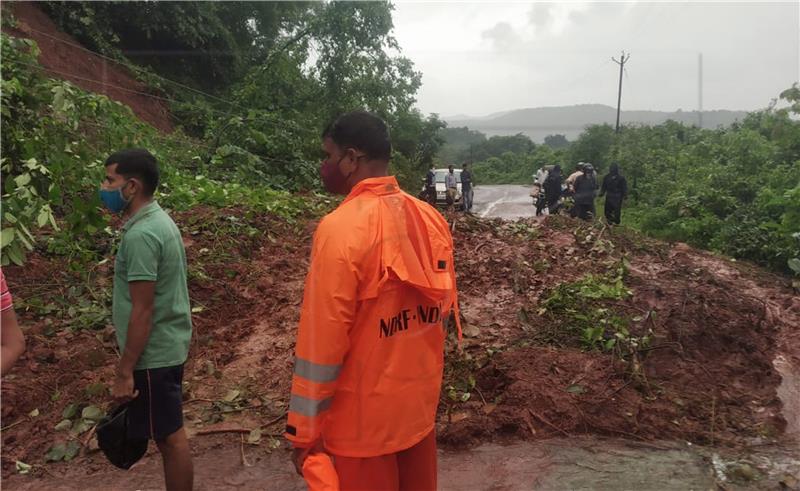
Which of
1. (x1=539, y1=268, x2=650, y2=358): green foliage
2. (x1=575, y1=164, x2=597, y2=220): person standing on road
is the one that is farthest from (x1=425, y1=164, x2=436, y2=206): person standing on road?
(x1=539, y1=268, x2=650, y2=358): green foliage

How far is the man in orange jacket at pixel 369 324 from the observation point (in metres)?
1.70

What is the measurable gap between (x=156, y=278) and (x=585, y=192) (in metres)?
9.49

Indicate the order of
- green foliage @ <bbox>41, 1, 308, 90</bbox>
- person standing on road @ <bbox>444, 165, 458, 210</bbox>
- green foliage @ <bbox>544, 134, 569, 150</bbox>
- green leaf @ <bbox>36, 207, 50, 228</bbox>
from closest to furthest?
1. green leaf @ <bbox>36, 207, 50, 228</bbox>
2. green foliage @ <bbox>41, 1, 308, 90</bbox>
3. person standing on road @ <bbox>444, 165, 458, 210</bbox>
4. green foliage @ <bbox>544, 134, 569, 150</bbox>

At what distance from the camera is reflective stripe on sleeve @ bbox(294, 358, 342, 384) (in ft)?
5.62

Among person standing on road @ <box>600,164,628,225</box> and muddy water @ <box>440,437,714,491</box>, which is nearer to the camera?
muddy water @ <box>440,437,714,491</box>

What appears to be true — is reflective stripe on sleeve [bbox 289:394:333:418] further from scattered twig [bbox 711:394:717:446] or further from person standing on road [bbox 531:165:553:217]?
person standing on road [bbox 531:165:553:217]

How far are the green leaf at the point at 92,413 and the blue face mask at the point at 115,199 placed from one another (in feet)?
5.53

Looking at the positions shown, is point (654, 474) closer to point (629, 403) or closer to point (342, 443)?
point (629, 403)

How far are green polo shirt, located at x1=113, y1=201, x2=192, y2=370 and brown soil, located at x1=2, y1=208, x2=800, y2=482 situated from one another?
4.24 ft

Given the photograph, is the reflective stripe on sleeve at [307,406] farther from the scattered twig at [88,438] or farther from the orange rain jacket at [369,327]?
the scattered twig at [88,438]

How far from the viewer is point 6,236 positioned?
133 inches

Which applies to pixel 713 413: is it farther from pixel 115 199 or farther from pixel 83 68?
pixel 83 68

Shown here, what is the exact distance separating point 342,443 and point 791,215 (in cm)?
903

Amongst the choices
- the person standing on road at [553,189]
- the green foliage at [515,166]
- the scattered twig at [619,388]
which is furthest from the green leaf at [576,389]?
the green foliage at [515,166]
